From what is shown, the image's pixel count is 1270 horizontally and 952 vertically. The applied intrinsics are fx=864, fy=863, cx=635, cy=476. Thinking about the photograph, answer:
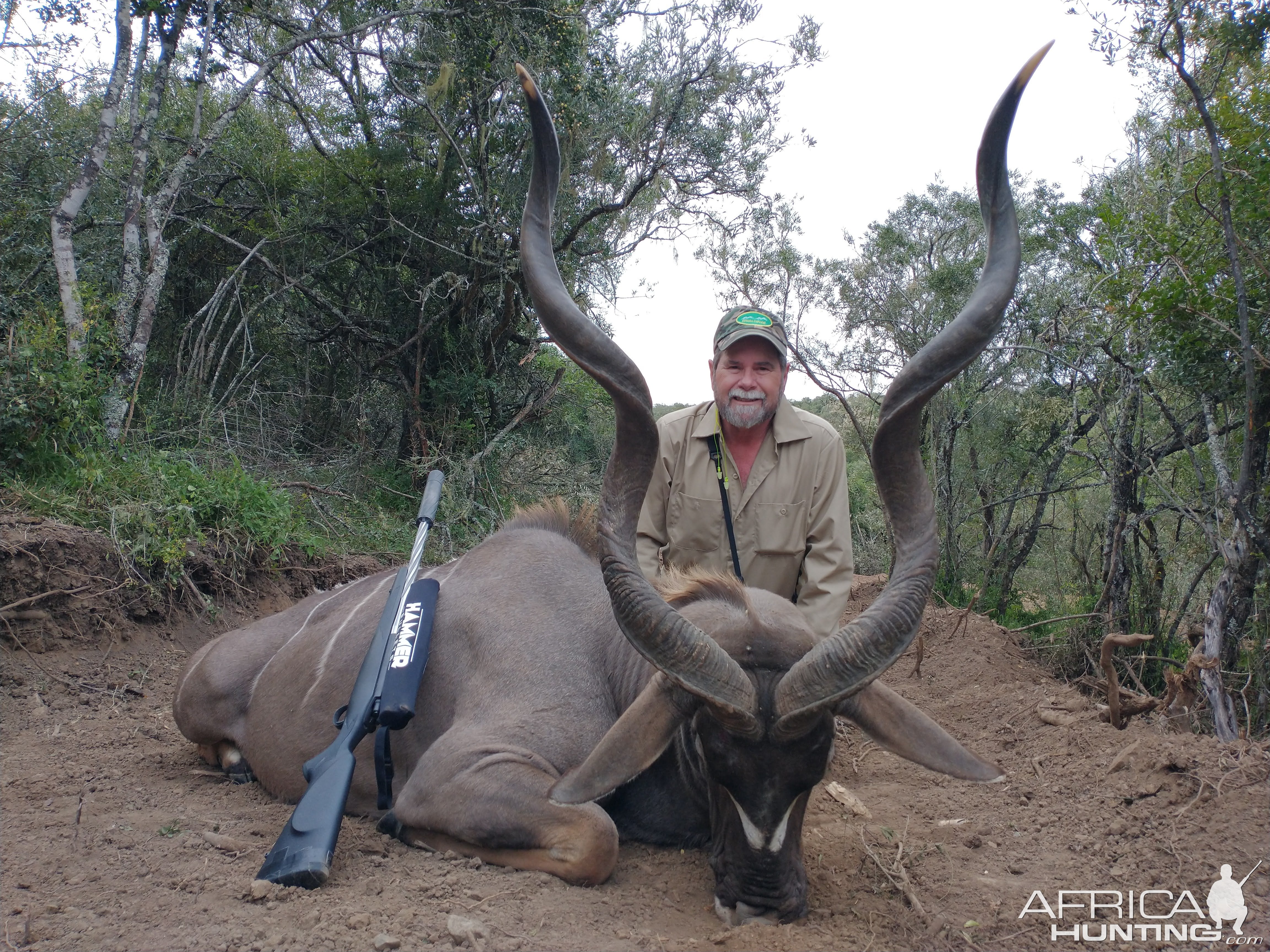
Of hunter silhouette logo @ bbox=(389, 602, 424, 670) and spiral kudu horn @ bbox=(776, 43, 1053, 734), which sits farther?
hunter silhouette logo @ bbox=(389, 602, 424, 670)

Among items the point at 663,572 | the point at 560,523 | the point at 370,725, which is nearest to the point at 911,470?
the point at 663,572

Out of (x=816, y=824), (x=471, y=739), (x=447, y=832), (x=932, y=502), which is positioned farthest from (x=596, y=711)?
(x=932, y=502)

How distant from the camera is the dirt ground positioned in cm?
245

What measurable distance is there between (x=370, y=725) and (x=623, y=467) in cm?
149

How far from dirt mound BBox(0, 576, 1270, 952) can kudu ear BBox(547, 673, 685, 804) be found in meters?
0.35

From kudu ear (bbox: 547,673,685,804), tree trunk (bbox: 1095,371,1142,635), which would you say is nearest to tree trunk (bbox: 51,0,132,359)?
kudu ear (bbox: 547,673,685,804)

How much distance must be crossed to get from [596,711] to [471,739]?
1.63 feet

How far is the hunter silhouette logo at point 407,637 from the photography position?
11.6ft

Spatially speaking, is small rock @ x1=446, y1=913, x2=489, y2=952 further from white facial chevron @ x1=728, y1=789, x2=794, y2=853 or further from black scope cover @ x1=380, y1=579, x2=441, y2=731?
black scope cover @ x1=380, y1=579, x2=441, y2=731

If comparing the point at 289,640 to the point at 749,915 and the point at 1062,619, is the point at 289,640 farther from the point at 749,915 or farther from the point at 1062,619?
the point at 1062,619

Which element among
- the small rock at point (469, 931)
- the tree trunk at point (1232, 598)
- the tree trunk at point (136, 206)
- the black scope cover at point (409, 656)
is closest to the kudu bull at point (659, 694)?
the black scope cover at point (409, 656)

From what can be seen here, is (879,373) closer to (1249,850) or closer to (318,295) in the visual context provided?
(318,295)

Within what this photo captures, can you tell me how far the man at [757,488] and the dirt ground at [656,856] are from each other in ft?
Answer: 3.30

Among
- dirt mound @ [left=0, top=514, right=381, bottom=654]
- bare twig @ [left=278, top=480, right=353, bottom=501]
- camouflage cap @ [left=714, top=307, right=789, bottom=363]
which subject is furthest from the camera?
bare twig @ [left=278, top=480, right=353, bottom=501]
